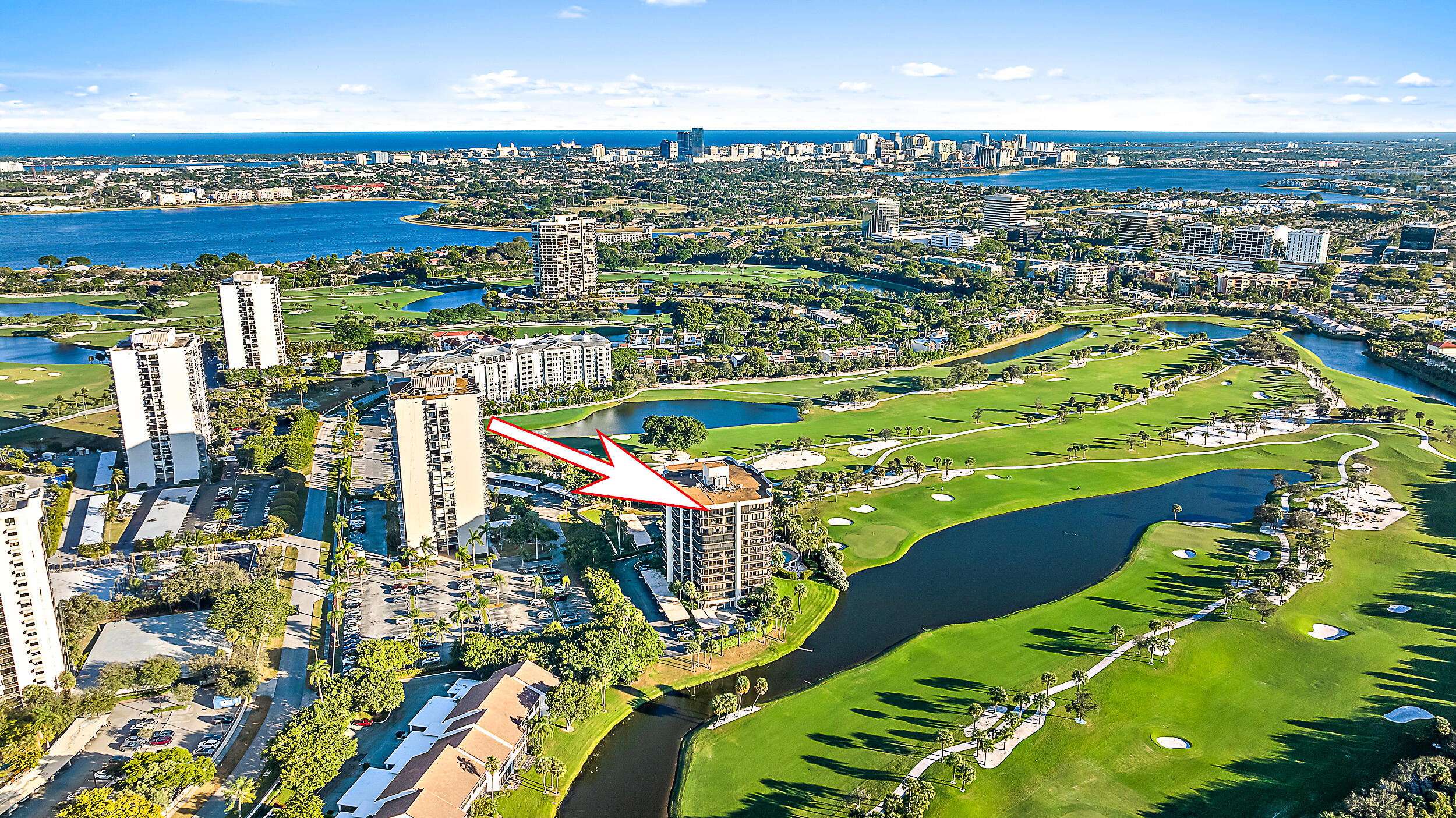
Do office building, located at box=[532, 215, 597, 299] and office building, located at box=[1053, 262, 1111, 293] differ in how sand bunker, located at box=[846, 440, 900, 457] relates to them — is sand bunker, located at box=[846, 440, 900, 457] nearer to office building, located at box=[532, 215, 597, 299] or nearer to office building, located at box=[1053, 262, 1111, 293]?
office building, located at box=[532, 215, 597, 299]

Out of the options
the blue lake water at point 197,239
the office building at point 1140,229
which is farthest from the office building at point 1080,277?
the blue lake water at point 197,239

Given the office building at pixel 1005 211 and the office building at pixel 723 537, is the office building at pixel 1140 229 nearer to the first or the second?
the office building at pixel 1005 211

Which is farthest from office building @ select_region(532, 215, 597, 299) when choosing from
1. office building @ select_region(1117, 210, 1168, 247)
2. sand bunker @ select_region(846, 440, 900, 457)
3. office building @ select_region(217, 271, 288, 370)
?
office building @ select_region(1117, 210, 1168, 247)

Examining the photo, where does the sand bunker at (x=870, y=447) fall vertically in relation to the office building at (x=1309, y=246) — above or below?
below

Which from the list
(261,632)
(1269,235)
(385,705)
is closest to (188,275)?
(261,632)

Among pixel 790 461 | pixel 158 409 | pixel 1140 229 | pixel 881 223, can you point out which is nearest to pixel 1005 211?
pixel 1140 229

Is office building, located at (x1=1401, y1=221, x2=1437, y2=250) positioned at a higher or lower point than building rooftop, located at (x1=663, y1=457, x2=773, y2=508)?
higher
